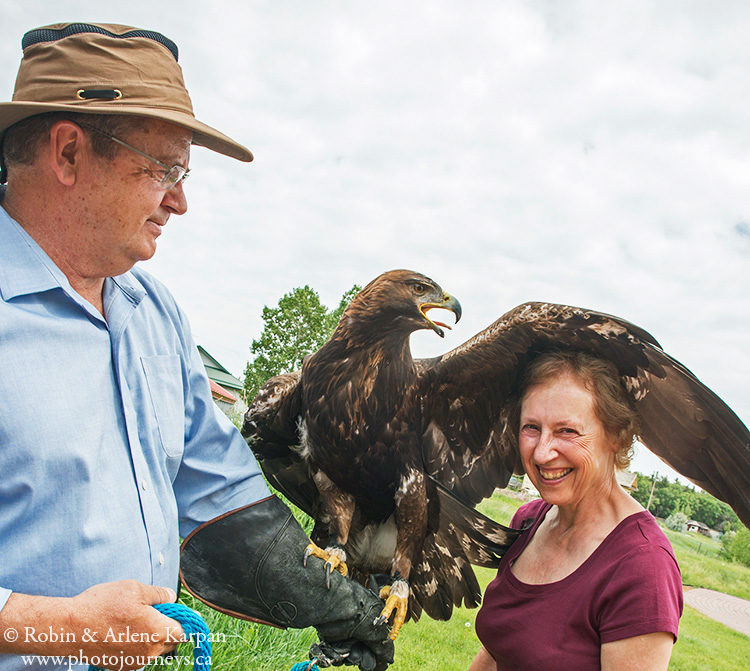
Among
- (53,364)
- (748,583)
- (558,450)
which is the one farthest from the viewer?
(748,583)

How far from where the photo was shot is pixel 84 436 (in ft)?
4.85

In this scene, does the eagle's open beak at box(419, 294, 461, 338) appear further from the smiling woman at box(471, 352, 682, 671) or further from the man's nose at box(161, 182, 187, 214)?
the man's nose at box(161, 182, 187, 214)

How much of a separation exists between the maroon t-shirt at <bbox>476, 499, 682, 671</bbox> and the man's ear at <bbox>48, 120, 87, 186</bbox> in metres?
1.86

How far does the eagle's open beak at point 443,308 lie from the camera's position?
Answer: 8.75 feet

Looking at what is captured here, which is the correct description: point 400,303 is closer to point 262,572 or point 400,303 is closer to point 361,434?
point 361,434

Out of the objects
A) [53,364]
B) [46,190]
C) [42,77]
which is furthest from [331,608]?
[42,77]

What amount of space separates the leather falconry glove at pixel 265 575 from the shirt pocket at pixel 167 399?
0.36m

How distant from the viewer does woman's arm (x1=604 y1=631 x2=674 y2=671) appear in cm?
156

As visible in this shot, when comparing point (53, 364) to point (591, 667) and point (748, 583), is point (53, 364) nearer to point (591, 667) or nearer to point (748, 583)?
point (591, 667)

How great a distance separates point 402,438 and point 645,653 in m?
1.28

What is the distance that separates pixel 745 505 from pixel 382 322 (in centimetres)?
156

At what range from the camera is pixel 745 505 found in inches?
80.0

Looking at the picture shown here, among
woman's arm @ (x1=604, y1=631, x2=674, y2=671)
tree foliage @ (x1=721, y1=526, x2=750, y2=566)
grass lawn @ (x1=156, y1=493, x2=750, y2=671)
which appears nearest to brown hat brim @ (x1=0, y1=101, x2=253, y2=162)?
woman's arm @ (x1=604, y1=631, x2=674, y2=671)

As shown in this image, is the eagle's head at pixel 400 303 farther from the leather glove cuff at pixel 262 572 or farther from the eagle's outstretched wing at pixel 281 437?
the leather glove cuff at pixel 262 572
